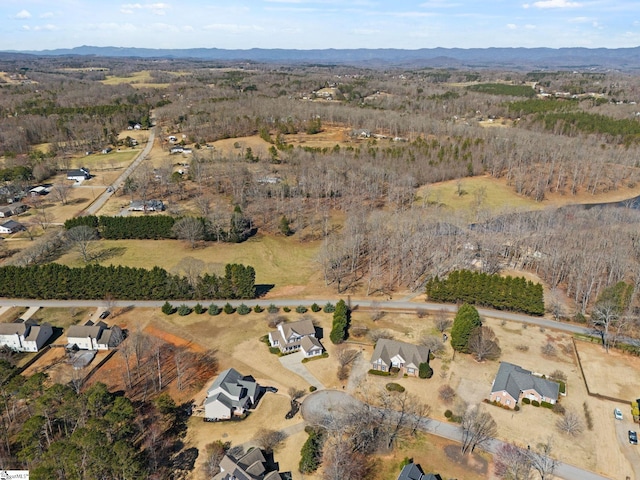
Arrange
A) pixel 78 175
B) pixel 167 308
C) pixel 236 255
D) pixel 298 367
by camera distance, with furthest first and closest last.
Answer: pixel 78 175, pixel 236 255, pixel 167 308, pixel 298 367

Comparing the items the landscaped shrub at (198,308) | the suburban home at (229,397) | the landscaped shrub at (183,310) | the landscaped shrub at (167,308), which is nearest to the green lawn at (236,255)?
the landscaped shrub at (198,308)

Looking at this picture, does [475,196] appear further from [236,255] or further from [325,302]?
[236,255]

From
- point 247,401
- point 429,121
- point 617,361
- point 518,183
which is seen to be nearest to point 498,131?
point 429,121

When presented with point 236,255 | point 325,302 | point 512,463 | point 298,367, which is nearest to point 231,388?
point 298,367

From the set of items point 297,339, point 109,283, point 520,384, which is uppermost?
point 109,283

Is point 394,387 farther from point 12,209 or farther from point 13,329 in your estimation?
point 12,209

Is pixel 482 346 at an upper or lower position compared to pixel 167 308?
upper

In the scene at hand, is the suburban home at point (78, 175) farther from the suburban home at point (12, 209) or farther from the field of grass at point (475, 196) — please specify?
the field of grass at point (475, 196)

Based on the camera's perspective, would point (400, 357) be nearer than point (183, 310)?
Yes

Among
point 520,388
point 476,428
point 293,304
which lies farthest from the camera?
point 293,304
